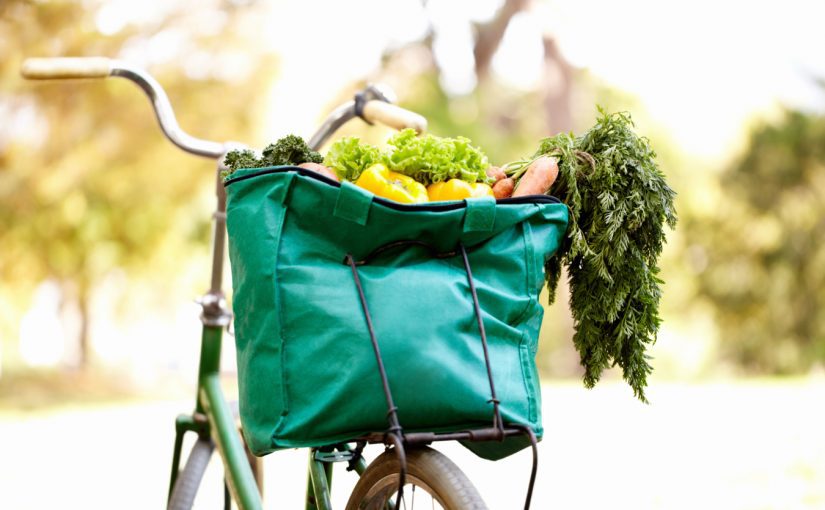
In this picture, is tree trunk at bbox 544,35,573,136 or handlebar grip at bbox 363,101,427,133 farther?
tree trunk at bbox 544,35,573,136

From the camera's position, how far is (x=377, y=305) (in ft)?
5.29

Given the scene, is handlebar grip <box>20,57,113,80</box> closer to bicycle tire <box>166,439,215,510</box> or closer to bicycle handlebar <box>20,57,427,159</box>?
bicycle handlebar <box>20,57,427,159</box>

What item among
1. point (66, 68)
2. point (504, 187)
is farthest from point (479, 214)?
point (66, 68)

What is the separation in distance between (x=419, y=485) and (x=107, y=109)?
9997mm

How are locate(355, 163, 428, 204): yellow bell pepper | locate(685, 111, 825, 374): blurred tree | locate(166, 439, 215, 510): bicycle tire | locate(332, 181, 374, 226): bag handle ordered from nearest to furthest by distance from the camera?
locate(332, 181, 374, 226): bag handle < locate(355, 163, 428, 204): yellow bell pepper < locate(166, 439, 215, 510): bicycle tire < locate(685, 111, 825, 374): blurred tree

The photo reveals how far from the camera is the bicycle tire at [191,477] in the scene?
2439mm

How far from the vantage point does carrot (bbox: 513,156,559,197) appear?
5.83 ft

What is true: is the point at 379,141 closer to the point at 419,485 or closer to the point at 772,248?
the point at 772,248

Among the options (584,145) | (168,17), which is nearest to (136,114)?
(168,17)

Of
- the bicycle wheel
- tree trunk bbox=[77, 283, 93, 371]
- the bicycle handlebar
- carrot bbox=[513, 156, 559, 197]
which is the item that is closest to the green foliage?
carrot bbox=[513, 156, 559, 197]

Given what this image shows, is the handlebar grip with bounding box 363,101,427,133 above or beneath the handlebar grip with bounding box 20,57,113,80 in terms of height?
beneath

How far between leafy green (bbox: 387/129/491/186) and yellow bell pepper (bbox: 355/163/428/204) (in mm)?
35

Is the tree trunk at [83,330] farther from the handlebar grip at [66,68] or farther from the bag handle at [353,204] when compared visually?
the bag handle at [353,204]

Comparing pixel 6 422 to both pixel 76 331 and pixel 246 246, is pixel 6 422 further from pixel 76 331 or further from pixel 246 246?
pixel 76 331
